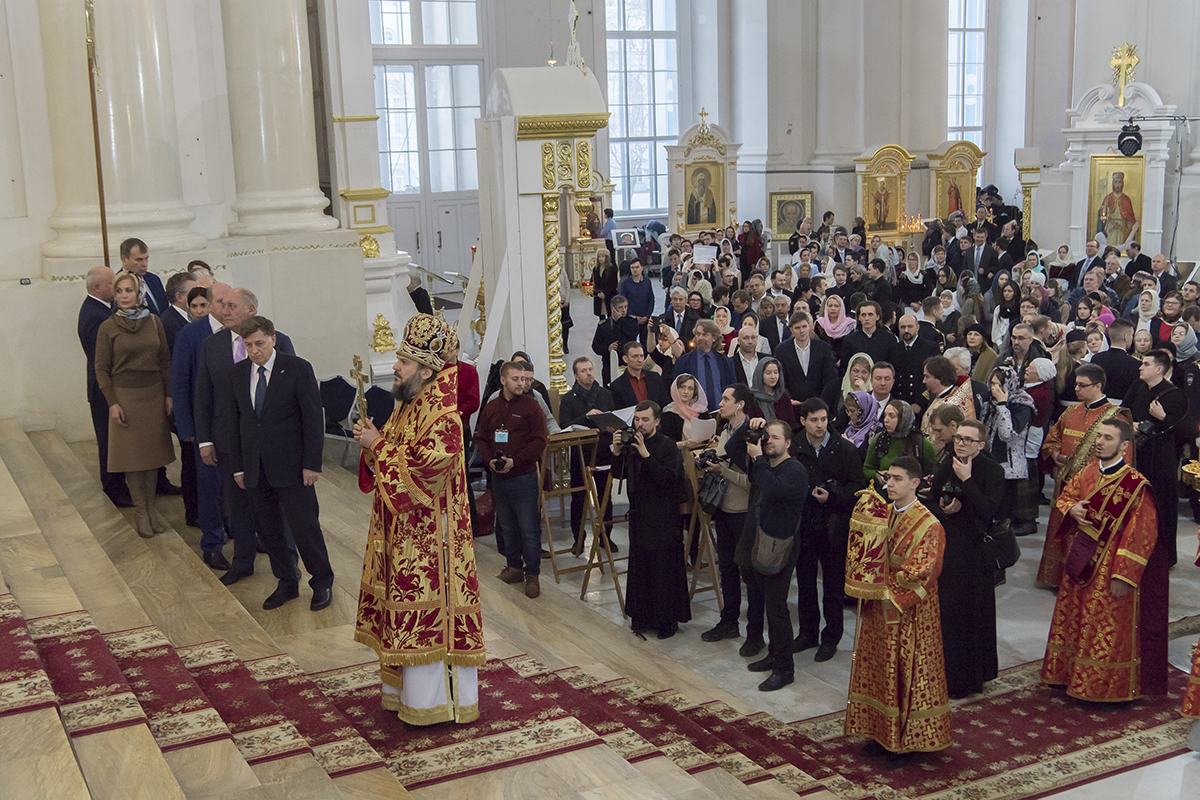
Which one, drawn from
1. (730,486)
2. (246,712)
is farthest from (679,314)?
(246,712)

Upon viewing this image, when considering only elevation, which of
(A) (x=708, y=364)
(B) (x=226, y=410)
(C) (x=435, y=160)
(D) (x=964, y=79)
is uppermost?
(D) (x=964, y=79)

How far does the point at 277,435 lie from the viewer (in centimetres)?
555

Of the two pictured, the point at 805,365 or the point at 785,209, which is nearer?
the point at 805,365

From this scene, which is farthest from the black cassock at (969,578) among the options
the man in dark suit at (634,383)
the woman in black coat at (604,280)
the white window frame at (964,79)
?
the white window frame at (964,79)

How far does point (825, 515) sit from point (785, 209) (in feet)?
62.8

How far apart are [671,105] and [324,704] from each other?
23338 millimetres

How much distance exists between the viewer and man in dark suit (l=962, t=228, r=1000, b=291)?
1491cm

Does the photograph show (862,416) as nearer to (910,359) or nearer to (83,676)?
(910,359)

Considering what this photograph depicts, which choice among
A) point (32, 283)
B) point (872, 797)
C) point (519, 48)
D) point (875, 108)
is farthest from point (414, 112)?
point (872, 797)

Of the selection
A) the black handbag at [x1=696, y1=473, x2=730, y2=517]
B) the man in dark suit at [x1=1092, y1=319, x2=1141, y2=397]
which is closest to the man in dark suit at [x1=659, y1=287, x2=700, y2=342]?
the man in dark suit at [x1=1092, y1=319, x2=1141, y2=397]

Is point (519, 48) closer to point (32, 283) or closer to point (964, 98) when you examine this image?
point (964, 98)

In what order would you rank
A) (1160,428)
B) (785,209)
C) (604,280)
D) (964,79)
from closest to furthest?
(1160,428), (604,280), (785,209), (964,79)

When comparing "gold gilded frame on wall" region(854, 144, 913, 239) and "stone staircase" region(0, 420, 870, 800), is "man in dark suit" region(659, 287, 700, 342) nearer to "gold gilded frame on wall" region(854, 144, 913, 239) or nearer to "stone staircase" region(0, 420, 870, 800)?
"stone staircase" region(0, 420, 870, 800)

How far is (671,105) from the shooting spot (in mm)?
26500
